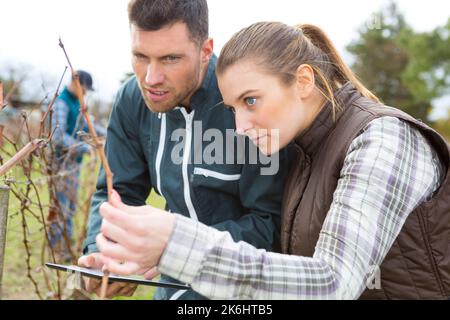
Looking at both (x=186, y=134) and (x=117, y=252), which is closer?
(x=117, y=252)

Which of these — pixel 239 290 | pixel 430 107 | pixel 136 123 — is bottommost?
pixel 430 107

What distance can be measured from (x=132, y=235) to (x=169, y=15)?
107 cm

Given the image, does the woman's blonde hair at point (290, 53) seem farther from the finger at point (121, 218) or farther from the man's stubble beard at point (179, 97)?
the finger at point (121, 218)

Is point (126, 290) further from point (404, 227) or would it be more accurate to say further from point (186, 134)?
point (404, 227)

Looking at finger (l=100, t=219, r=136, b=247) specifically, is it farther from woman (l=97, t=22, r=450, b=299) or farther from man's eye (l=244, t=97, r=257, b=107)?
man's eye (l=244, t=97, r=257, b=107)

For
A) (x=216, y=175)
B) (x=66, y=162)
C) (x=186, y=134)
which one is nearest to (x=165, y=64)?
(x=186, y=134)

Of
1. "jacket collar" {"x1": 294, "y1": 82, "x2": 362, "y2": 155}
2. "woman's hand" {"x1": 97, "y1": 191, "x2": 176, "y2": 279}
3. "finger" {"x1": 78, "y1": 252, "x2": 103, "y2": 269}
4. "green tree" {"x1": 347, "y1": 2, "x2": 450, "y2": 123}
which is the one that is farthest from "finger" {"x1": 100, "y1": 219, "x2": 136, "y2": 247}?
"green tree" {"x1": 347, "y1": 2, "x2": 450, "y2": 123}

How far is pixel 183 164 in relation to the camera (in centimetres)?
207

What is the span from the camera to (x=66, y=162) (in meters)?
3.84

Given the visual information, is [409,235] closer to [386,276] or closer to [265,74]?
[386,276]

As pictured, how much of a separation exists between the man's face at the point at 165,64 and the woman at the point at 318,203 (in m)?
0.28
